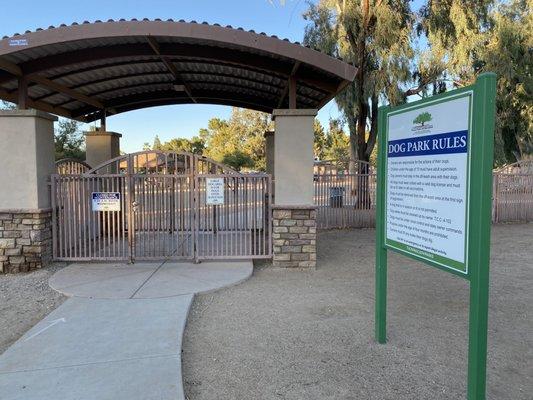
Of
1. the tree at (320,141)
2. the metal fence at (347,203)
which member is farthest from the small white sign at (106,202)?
the tree at (320,141)

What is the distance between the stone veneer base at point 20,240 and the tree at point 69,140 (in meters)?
15.9

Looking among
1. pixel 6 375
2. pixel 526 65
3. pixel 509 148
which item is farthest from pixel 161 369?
pixel 509 148

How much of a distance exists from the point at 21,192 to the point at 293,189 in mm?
4469

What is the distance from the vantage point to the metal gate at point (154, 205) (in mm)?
7641

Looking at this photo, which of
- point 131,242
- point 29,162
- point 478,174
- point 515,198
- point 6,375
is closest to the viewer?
point 478,174

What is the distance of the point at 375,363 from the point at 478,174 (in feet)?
6.53

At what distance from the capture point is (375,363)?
3990mm

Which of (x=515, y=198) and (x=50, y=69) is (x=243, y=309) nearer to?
(x=50, y=69)

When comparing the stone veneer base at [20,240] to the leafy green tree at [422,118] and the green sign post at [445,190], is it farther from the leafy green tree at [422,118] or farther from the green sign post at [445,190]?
the leafy green tree at [422,118]

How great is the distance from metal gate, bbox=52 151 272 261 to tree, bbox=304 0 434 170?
770 centimetres

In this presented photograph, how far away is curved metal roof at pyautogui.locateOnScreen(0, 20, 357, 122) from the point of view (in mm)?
6389

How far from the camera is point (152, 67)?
8797mm

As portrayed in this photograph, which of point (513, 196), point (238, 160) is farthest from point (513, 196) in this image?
point (238, 160)

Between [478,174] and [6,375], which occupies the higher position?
[478,174]
